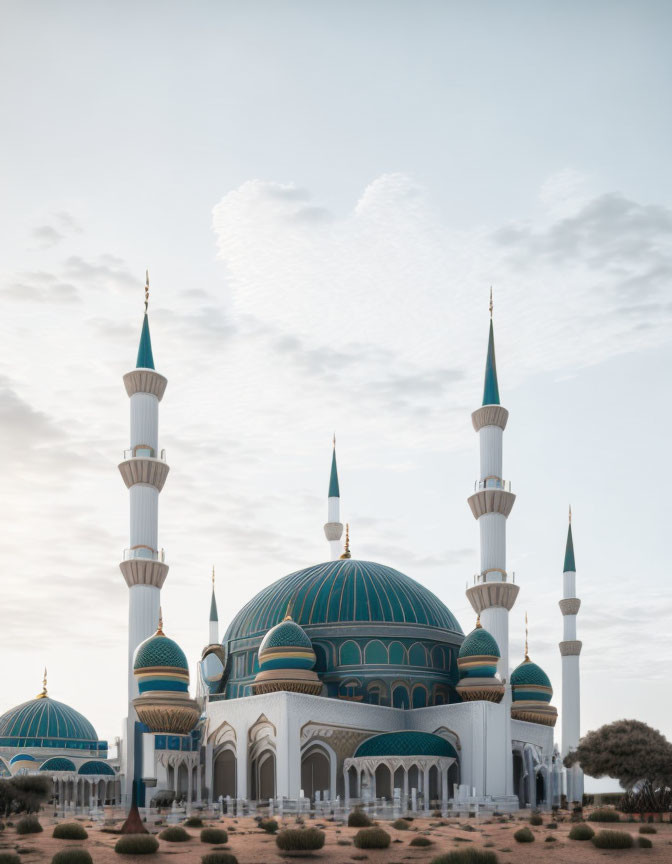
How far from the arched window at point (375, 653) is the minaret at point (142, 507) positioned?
371 inches

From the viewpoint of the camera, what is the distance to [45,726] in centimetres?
6281

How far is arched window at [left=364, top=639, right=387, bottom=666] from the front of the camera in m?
49.7

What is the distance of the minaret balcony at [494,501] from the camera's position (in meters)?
52.0

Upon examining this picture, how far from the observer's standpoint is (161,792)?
42094 mm

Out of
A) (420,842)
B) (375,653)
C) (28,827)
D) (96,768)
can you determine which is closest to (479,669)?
(375,653)

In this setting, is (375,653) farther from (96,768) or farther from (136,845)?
(136,845)

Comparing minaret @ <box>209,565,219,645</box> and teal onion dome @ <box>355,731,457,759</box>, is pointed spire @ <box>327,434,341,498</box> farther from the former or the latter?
teal onion dome @ <box>355,731,457,759</box>

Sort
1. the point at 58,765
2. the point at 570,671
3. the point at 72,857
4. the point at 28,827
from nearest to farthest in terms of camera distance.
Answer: the point at 72,857
the point at 28,827
the point at 58,765
the point at 570,671

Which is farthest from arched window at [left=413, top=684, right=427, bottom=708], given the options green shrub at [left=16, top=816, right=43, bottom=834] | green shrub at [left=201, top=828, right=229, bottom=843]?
green shrub at [left=16, top=816, right=43, bottom=834]

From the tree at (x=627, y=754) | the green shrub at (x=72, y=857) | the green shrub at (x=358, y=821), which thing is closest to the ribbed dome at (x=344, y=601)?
the tree at (x=627, y=754)

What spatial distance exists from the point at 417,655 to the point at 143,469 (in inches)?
587

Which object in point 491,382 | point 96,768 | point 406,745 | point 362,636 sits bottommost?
point 96,768

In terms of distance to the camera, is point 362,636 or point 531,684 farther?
point 531,684

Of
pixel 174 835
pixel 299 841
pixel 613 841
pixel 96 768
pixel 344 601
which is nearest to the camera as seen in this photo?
pixel 299 841
